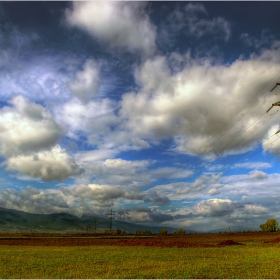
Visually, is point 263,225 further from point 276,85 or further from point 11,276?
point 11,276

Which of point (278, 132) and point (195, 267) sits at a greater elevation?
point (278, 132)

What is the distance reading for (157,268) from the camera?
3212cm

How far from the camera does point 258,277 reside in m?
27.0

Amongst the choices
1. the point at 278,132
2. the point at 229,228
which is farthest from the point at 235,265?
the point at 229,228

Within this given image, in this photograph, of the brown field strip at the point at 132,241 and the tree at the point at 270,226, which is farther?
the tree at the point at 270,226

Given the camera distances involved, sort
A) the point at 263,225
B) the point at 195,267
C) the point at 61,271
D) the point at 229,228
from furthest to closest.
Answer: the point at 263,225 < the point at 229,228 < the point at 195,267 < the point at 61,271

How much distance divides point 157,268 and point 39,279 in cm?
1246

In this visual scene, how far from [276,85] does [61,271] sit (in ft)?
111

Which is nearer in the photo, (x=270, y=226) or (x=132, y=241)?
(x=132, y=241)

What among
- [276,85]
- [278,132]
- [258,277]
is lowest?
[258,277]

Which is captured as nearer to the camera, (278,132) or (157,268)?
(157,268)

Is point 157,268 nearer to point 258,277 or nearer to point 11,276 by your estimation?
point 258,277

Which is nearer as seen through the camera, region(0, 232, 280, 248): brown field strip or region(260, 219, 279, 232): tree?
region(0, 232, 280, 248): brown field strip

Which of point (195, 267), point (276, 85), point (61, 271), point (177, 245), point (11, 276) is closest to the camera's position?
point (11, 276)
